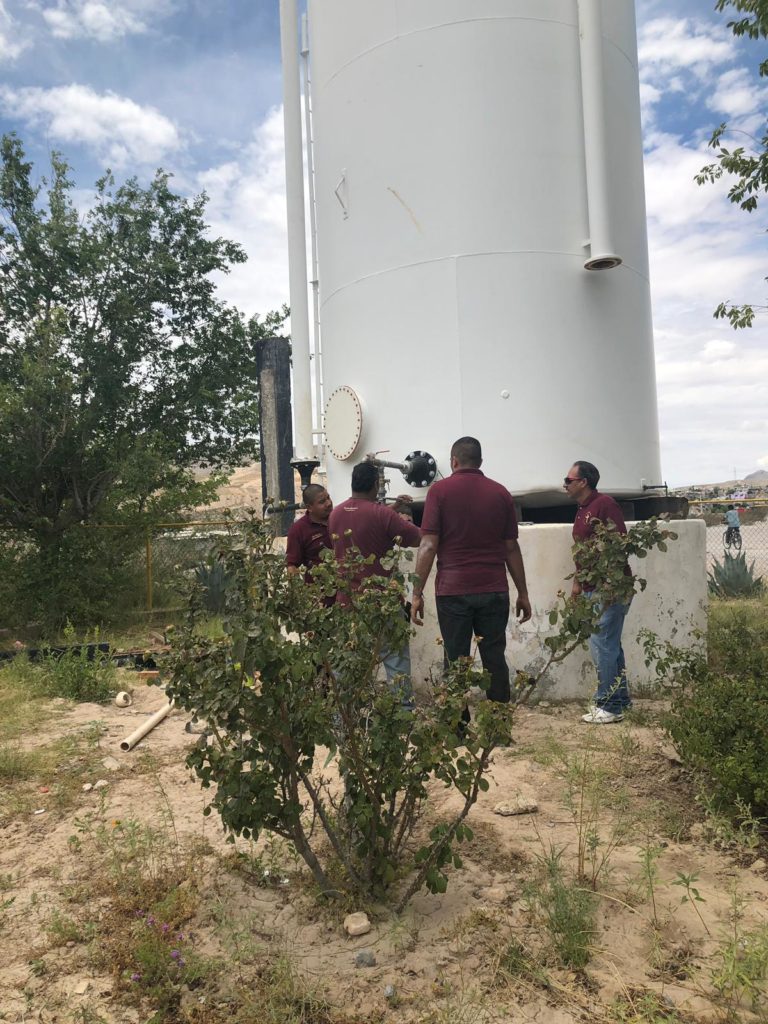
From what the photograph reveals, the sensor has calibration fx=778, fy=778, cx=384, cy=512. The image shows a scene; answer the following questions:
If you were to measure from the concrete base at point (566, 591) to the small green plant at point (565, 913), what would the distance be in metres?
2.76

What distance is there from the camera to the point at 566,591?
5840mm

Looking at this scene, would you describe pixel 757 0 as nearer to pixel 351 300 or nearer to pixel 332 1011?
pixel 351 300

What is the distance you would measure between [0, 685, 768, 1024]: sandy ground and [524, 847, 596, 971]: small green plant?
1.8 inches

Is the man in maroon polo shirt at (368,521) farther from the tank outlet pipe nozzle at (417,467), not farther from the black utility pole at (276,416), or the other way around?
the black utility pole at (276,416)

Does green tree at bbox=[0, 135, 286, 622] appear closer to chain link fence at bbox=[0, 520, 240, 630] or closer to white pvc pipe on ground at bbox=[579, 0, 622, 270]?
chain link fence at bbox=[0, 520, 240, 630]

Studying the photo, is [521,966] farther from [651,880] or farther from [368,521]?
[368,521]

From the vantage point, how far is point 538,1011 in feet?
7.61

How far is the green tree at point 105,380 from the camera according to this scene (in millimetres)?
9711

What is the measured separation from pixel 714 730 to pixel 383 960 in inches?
77.5

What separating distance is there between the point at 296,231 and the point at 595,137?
3.18m

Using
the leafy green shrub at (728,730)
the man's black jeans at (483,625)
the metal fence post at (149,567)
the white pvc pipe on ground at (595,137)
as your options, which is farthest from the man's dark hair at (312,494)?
the metal fence post at (149,567)

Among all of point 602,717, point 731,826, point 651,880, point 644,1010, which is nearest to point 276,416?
point 602,717

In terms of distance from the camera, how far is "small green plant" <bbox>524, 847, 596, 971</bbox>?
2.53 m

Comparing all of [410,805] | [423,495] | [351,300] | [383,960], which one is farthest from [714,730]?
[351,300]
